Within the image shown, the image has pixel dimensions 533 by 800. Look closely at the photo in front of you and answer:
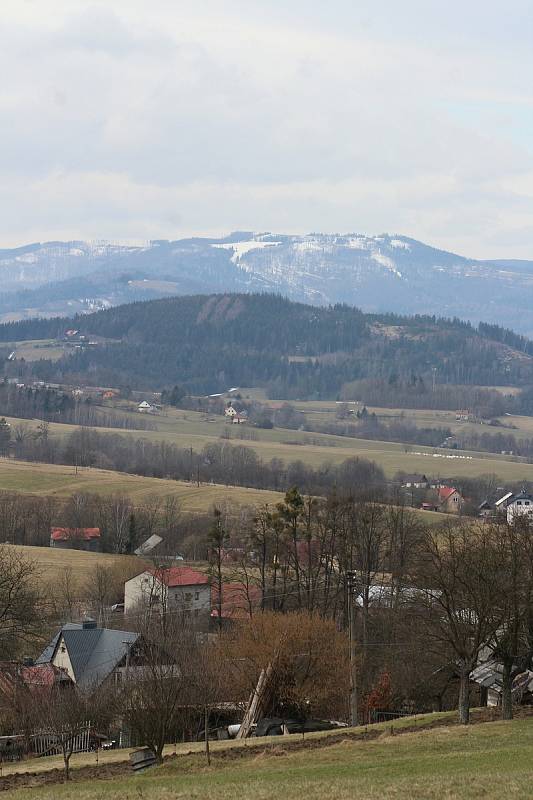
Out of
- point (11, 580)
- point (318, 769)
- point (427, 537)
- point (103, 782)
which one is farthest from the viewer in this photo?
point (427, 537)

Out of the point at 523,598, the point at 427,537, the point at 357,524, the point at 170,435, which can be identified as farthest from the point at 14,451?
the point at 523,598

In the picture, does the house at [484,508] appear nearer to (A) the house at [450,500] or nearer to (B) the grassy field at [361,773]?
(A) the house at [450,500]

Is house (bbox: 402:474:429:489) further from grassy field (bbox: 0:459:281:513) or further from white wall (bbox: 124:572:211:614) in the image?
white wall (bbox: 124:572:211:614)

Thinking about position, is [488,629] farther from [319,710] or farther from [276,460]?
[276,460]

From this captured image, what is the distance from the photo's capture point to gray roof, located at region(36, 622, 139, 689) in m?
50.4

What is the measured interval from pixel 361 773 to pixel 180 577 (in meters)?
51.6

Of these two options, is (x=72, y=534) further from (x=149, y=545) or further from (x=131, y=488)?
(x=131, y=488)

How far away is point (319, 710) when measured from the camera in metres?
47.0

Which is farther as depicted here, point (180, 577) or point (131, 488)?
point (131, 488)

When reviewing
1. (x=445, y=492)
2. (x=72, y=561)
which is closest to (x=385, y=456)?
(x=445, y=492)

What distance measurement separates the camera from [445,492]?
135375 mm

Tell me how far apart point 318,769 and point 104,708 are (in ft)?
47.2

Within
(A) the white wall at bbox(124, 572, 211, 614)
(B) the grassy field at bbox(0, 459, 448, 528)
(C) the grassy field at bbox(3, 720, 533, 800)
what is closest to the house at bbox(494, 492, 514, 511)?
(B) the grassy field at bbox(0, 459, 448, 528)

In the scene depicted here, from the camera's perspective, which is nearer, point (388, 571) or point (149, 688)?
point (149, 688)
